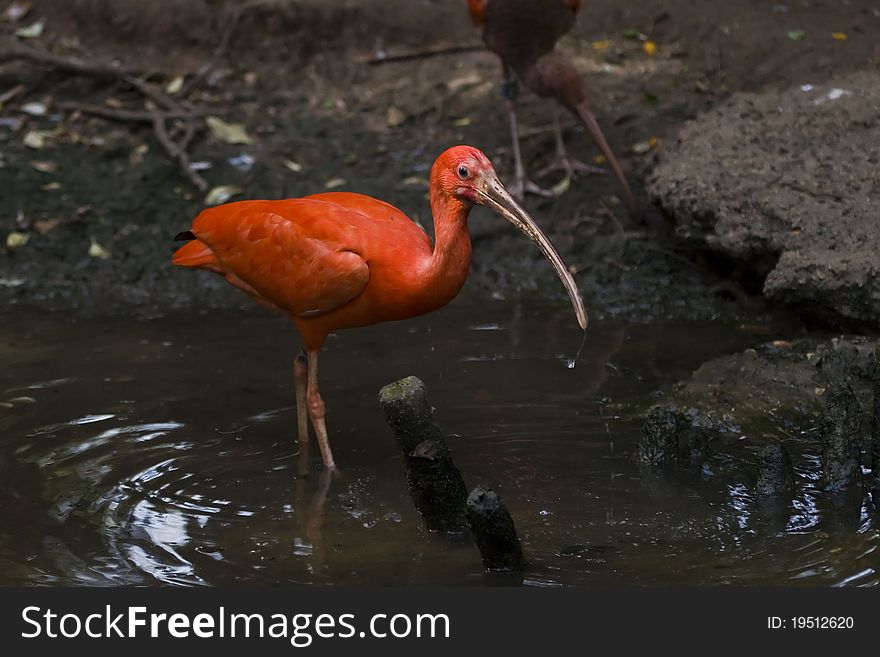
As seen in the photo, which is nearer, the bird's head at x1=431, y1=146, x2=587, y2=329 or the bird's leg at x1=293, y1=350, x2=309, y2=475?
the bird's head at x1=431, y1=146, x2=587, y2=329

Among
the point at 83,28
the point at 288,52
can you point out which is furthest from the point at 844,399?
the point at 83,28

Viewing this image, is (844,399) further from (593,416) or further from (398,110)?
(398,110)

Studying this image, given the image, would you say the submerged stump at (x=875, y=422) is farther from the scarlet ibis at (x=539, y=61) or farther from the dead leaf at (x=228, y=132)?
the dead leaf at (x=228, y=132)

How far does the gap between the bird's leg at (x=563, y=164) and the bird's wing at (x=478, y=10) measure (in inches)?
29.4

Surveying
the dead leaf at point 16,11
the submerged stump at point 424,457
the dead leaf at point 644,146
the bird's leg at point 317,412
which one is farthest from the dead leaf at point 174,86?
the submerged stump at point 424,457

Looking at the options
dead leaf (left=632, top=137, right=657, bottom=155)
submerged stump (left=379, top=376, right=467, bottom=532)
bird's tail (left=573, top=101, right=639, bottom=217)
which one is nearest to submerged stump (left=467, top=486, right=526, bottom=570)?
submerged stump (left=379, top=376, right=467, bottom=532)

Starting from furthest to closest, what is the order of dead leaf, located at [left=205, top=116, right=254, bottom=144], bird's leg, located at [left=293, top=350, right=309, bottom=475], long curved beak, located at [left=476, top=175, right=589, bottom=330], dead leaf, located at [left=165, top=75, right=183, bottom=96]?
dead leaf, located at [left=165, top=75, right=183, bottom=96] → dead leaf, located at [left=205, top=116, right=254, bottom=144] → bird's leg, located at [left=293, top=350, right=309, bottom=475] → long curved beak, located at [left=476, top=175, right=589, bottom=330]

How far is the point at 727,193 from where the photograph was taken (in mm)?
6996

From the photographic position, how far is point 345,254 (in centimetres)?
544

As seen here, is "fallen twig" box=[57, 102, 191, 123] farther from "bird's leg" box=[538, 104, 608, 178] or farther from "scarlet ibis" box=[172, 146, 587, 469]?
"scarlet ibis" box=[172, 146, 587, 469]

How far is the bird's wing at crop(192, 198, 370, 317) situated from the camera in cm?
546

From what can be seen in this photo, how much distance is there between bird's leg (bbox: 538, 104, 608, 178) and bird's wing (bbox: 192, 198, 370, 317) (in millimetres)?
3143

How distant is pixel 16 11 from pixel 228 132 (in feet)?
8.36

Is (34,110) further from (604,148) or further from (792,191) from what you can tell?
(792,191)
